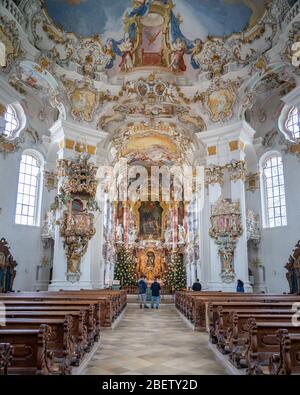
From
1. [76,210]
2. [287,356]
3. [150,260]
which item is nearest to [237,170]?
[76,210]

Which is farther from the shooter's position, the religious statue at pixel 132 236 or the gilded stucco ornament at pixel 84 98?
the religious statue at pixel 132 236

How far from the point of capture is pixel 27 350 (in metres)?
3.47

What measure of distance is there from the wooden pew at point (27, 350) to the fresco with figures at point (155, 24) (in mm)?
15165

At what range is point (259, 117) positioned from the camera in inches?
763

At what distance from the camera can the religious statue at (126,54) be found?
1698 cm

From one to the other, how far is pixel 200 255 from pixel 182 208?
10466 millimetres

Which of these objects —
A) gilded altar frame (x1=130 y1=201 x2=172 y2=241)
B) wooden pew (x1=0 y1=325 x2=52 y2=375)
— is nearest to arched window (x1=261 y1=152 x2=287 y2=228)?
gilded altar frame (x1=130 y1=201 x2=172 y2=241)

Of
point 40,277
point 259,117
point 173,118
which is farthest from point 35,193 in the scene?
point 259,117

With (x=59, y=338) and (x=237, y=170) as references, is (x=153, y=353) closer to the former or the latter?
(x=59, y=338)

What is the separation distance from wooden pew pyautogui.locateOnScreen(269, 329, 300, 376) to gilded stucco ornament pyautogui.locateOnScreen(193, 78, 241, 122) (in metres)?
15.1

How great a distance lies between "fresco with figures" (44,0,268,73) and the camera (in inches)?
614

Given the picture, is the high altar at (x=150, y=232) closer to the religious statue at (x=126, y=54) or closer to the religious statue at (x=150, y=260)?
the religious statue at (x=150, y=260)

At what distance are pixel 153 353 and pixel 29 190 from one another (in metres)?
14.6

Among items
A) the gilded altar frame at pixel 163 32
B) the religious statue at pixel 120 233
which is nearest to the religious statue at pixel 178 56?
the gilded altar frame at pixel 163 32
